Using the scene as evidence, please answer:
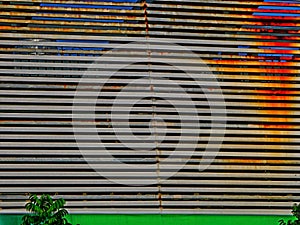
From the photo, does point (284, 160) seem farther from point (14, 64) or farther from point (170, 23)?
point (14, 64)

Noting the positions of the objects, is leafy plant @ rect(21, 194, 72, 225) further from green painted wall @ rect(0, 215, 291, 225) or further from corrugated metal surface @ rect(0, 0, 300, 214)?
corrugated metal surface @ rect(0, 0, 300, 214)

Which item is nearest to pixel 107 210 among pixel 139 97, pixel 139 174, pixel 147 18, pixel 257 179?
pixel 139 174

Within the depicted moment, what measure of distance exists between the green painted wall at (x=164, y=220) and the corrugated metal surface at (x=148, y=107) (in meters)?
0.19

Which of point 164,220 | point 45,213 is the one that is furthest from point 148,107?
point 45,213

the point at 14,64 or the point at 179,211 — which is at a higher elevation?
the point at 14,64

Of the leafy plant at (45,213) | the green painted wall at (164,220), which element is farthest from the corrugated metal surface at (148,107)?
the leafy plant at (45,213)

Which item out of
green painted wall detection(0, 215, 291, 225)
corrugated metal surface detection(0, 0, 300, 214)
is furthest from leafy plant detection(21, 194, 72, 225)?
corrugated metal surface detection(0, 0, 300, 214)

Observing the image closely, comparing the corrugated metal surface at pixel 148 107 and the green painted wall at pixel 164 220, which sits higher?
the corrugated metal surface at pixel 148 107

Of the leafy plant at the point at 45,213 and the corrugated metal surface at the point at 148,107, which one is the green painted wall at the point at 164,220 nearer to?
the corrugated metal surface at the point at 148,107

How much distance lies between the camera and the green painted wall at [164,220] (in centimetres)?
1553

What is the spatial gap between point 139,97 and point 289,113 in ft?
13.8

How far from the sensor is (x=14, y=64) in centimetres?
1600

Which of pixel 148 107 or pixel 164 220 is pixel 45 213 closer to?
pixel 164 220

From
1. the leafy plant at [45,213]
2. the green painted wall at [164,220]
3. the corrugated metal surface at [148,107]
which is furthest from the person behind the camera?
the corrugated metal surface at [148,107]
